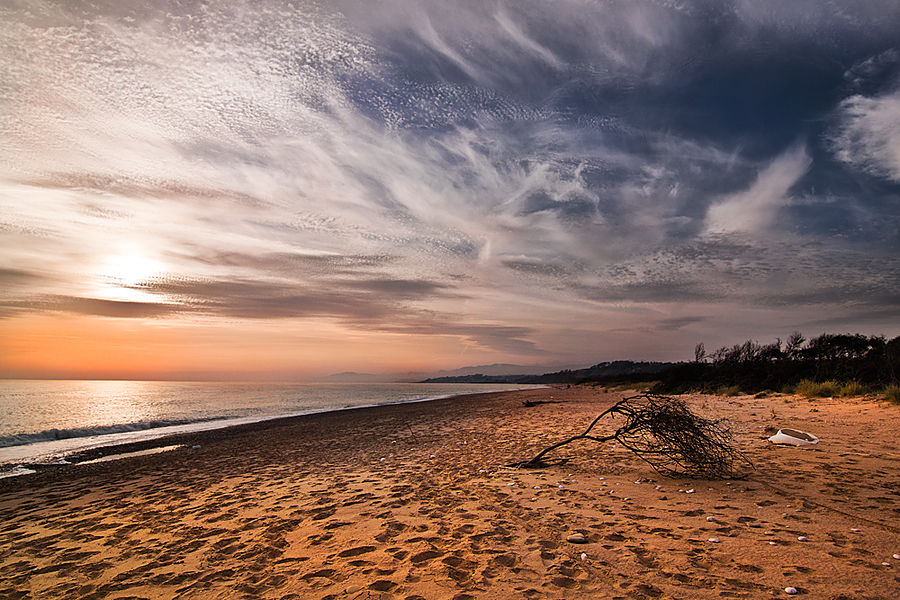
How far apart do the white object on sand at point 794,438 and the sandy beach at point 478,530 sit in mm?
318

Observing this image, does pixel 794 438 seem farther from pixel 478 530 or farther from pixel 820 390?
pixel 820 390

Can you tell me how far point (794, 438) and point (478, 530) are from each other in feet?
26.3

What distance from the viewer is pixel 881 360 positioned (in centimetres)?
2283

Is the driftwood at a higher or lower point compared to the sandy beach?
higher

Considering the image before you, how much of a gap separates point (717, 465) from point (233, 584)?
23.6 feet

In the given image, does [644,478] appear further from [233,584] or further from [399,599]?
[233,584]

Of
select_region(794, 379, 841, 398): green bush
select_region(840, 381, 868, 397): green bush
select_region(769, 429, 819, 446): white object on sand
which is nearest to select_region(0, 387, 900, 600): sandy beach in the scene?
select_region(769, 429, 819, 446): white object on sand

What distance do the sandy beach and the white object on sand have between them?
0.32 metres

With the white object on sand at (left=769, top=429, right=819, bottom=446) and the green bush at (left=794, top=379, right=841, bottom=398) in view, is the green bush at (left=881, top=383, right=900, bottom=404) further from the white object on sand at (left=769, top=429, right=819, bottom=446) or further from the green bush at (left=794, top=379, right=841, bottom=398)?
the white object on sand at (left=769, top=429, right=819, bottom=446)

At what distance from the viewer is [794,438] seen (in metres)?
9.23

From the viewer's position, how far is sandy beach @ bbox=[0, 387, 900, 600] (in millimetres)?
3896

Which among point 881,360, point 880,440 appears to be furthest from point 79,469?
point 881,360

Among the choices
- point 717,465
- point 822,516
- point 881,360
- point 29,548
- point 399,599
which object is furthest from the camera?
point 881,360

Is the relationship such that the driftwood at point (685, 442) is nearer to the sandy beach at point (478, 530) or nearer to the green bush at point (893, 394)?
the sandy beach at point (478, 530)
